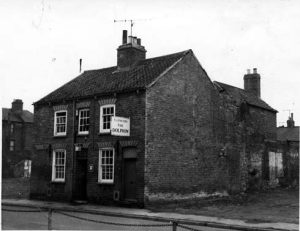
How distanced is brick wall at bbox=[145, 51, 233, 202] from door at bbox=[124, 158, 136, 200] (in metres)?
0.90

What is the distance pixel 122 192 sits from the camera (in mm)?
21516

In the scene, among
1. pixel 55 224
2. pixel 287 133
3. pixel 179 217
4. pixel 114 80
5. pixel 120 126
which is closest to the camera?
pixel 55 224

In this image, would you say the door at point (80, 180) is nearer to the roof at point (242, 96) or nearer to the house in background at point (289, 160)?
the roof at point (242, 96)

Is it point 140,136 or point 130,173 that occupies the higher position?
point 140,136

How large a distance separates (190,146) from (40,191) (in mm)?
9352

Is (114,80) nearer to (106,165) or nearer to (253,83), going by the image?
(106,165)

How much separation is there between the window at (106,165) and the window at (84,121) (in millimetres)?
1827

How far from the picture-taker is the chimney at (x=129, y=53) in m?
26.0

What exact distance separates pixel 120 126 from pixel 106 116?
2.61 metres

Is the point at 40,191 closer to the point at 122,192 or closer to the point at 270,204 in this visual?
the point at 122,192

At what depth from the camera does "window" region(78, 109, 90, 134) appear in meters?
23.9

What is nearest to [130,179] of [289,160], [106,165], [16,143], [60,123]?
[106,165]

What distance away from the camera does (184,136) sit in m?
23.2

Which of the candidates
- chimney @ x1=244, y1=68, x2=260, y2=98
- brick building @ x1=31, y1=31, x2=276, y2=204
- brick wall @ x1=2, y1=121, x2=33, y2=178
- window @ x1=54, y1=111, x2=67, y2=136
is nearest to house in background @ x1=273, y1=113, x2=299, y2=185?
chimney @ x1=244, y1=68, x2=260, y2=98
